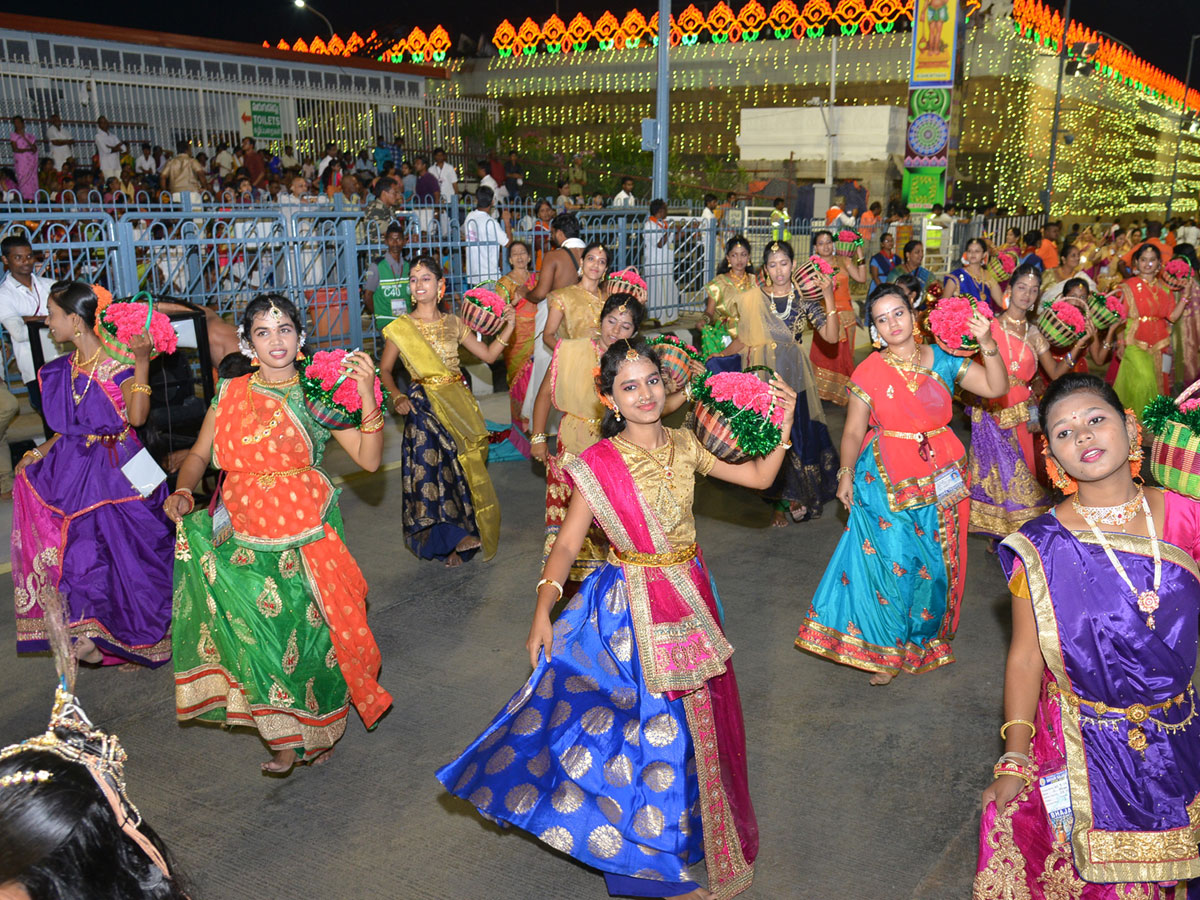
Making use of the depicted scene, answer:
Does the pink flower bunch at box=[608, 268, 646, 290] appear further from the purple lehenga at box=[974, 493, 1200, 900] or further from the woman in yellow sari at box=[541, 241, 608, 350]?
the purple lehenga at box=[974, 493, 1200, 900]

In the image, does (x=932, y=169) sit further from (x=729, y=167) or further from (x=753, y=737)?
(x=753, y=737)

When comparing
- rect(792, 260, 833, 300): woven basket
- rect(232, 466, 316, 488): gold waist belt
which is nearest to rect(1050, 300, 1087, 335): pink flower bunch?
rect(792, 260, 833, 300): woven basket

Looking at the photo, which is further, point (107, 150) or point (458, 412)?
point (107, 150)

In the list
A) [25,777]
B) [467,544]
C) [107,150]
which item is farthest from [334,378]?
[107,150]

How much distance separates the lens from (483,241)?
1191 centimetres

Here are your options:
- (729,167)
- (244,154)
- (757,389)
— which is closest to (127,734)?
(757,389)

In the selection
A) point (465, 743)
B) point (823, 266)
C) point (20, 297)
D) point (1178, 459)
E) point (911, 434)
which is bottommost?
point (465, 743)

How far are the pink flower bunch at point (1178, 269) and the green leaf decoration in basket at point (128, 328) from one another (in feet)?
27.0

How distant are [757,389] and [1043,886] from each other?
1690 millimetres

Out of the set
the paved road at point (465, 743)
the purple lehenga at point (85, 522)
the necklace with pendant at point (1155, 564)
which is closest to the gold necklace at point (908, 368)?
the paved road at point (465, 743)

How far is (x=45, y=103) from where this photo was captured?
54.7ft

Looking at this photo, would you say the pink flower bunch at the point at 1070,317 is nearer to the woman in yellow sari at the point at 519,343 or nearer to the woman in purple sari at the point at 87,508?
the woman in yellow sari at the point at 519,343

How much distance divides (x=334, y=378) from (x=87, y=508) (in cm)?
190

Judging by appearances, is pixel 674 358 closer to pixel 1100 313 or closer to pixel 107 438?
pixel 107 438
